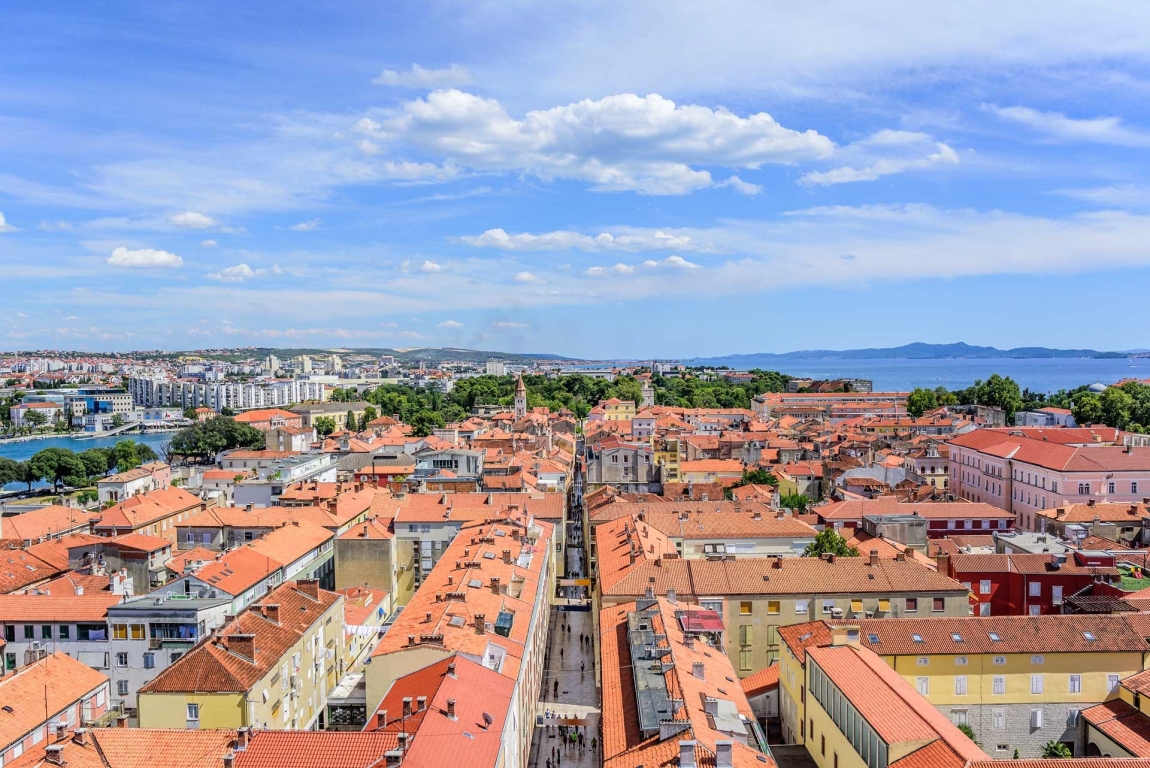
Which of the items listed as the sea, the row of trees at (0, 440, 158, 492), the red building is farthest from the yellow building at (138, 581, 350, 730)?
the sea

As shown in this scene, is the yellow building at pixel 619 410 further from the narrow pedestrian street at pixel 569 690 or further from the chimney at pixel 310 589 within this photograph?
the chimney at pixel 310 589

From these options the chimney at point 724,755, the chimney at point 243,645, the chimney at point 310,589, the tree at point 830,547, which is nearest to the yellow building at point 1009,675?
the chimney at point 724,755

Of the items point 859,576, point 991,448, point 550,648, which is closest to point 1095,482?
point 991,448

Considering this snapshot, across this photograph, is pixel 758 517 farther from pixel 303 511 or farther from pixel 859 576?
pixel 303 511

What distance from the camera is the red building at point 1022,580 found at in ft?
102

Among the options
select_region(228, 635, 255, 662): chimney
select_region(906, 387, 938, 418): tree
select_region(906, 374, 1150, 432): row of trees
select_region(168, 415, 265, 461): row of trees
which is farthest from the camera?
select_region(906, 387, 938, 418): tree

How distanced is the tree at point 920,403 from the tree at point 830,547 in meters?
81.7

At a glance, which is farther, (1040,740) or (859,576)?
(859,576)

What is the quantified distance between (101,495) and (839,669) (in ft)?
195

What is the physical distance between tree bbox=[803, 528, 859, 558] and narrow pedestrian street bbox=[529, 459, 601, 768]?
378 inches

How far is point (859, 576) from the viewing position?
29797mm

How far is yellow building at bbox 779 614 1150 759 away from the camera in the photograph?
Result: 77.2 feet

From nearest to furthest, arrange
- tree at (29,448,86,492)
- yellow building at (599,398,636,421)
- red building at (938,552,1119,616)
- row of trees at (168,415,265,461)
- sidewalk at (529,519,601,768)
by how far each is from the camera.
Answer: sidewalk at (529,519,601,768)
red building at (938,552,1119,616)
tree at (29,448,86,492)
row of trees at (168,415,265,461)
yellow building at (599,398,636,421)

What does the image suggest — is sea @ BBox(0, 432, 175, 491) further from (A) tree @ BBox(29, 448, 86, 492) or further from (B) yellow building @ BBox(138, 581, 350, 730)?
(B) yellow building @ BBox(138, 581, 350, 730)
